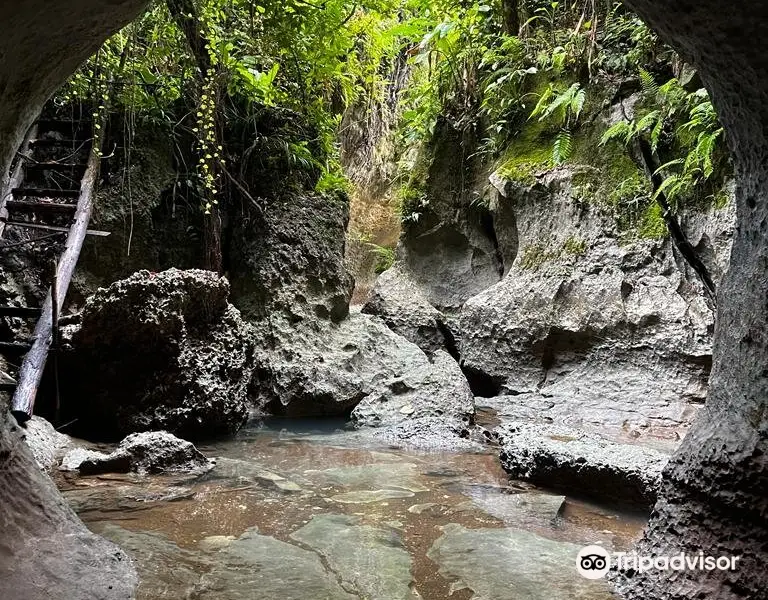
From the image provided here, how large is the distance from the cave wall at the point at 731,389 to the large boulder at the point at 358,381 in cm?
307

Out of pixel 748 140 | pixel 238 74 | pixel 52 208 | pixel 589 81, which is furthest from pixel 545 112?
pixel 52 208

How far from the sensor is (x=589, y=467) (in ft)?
12.1

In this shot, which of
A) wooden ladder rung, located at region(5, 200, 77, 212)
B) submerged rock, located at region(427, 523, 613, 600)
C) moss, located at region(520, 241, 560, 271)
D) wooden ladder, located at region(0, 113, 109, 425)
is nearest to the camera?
submerged rock, located at region(427, 523, 613, 600)

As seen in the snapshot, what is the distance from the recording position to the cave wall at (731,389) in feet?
6.82

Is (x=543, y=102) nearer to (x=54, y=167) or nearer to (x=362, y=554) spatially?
(x=54, y=167)

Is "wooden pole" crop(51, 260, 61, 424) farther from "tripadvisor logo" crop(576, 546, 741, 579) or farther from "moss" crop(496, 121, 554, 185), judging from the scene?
"moss" crop(496, 121, 554, 185)

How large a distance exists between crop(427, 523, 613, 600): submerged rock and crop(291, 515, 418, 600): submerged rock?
0.19 m

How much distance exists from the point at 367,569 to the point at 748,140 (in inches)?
96.0

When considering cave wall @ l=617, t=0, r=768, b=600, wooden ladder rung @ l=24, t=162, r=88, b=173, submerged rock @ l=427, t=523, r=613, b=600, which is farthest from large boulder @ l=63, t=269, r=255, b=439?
cave wall @ l=617, t=0, r=768, b=600

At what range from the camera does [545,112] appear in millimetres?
7137

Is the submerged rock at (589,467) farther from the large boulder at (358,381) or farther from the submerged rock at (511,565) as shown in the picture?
the large boulder at (358,381)

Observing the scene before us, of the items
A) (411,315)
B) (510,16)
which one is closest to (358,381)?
(411,315)

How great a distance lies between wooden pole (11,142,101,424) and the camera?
432 cm

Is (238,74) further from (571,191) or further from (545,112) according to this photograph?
(571,191)
